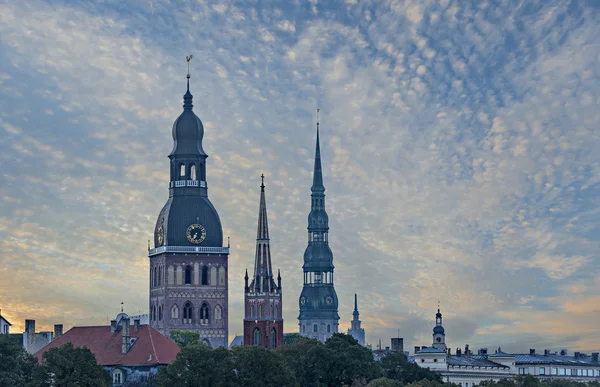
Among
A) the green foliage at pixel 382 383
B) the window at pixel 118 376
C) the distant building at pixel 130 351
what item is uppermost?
the distant building at pixel 130 351

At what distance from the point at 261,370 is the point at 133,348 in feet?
97.4

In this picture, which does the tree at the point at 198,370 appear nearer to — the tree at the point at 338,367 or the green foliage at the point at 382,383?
the green foliage at the point at 382,383

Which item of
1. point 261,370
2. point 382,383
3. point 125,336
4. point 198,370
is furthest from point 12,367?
point 382,383

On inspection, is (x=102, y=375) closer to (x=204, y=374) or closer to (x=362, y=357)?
(x=204, y=374)

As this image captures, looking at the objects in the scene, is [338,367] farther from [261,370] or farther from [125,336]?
[125,336]

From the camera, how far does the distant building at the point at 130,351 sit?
613 feet

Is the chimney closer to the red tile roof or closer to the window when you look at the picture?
the red tile roof

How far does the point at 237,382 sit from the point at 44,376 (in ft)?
65.6

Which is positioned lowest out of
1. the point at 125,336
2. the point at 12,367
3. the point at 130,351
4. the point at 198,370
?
the point at 12,367

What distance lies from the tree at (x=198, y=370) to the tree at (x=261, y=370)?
1.37 m

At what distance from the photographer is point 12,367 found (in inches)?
5979

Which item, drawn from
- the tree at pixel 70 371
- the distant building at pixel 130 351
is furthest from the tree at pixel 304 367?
the tree at pixel 70 371

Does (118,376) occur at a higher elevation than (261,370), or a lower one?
higher

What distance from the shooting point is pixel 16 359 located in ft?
504
